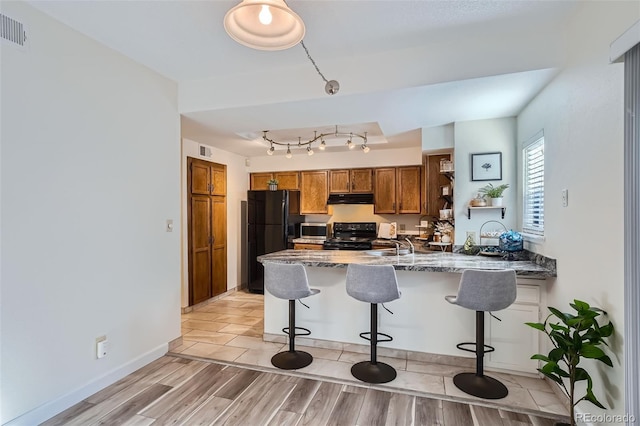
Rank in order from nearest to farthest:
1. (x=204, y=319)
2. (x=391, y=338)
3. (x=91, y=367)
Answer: (x=91, y=367) → (x=391, y=338) → (x=204, y=319)

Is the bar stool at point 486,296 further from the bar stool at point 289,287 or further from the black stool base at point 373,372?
the bar stool at point 289,287

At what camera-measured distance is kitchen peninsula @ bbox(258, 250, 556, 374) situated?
263 cm

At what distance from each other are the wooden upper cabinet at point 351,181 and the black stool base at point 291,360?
3123mm

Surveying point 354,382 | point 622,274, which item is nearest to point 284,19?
point 622,274

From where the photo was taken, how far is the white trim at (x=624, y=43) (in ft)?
4.68

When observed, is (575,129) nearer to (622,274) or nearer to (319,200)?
(622,274)

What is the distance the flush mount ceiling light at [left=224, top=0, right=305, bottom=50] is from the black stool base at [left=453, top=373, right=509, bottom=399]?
271 cm

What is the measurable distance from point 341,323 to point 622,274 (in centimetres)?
221

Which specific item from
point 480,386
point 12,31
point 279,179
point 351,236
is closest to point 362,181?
point 351,236

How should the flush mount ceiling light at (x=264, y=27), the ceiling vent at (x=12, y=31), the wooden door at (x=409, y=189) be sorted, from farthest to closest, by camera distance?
the wooden door at (x=409, y=189), the ceiling vent at (x=12, y=31), the flush mount ceiling light at (x=264, y=27)

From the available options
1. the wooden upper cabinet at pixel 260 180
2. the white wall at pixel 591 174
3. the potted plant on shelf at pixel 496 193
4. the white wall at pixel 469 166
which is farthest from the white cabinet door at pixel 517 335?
the wooden upper cabinet at pixel 260 180

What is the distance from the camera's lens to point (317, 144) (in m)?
5.13

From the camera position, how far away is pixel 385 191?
5312 mm

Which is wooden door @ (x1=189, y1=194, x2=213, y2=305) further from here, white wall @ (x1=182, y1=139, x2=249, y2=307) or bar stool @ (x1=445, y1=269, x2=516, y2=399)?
bar stool @ (x1=445, y1=269, x2=516, y2=399)
